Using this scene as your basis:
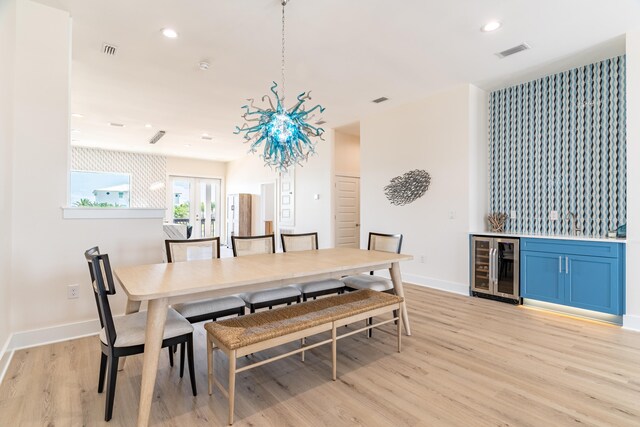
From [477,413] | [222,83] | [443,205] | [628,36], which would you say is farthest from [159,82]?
[628,36]

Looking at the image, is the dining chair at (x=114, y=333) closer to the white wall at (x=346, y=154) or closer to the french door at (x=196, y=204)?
the white wall at (x=346, y=154)

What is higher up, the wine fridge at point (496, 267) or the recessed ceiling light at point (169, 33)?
the recessed ceiling light at point (169, 33)

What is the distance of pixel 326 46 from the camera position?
11.1 feet

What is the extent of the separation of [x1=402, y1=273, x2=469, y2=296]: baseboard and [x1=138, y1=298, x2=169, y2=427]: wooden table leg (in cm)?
397

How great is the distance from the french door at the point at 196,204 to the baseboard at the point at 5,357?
7.60 metres

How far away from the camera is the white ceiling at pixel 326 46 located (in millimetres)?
2768

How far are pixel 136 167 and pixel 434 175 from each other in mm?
8526

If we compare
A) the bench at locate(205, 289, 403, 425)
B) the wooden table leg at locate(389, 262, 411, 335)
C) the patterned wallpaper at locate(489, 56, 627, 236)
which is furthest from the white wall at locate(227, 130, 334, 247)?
the bench at locate(205, 289, 403, 425)

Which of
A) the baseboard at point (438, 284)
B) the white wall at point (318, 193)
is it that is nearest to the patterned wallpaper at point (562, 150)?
the baseboard at point (438, 284)

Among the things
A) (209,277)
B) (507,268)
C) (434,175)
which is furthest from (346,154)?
(209,277)

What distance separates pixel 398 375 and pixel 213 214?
9641 mm

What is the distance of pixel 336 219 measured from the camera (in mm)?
6672

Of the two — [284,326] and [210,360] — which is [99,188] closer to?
[210,360]

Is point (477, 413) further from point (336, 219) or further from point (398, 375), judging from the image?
point (336, 219)
